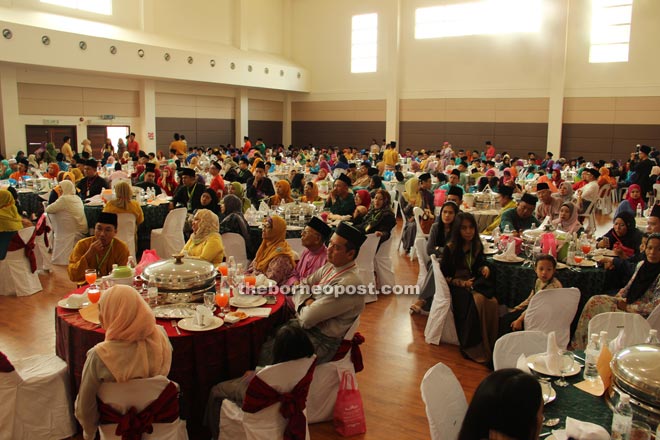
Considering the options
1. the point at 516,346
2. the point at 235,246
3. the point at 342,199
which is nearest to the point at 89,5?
the point at 342,199

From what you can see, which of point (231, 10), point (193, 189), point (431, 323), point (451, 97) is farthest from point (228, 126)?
point (431, 323)

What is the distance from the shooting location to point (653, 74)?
58.1ft

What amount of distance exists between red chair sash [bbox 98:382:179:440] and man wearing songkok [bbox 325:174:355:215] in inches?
203

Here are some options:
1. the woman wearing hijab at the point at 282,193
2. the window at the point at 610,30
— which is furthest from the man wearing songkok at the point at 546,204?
the window at the point at 610,30

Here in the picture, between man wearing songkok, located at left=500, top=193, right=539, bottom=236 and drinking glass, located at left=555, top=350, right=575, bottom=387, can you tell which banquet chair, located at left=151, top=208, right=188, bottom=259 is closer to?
man wearing songkok, located at left=500, top=193, right=539, bottom=236

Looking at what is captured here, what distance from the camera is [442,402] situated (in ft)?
8.57

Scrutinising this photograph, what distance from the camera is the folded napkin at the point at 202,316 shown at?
3590 mm

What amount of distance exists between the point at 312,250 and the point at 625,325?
2414 mm

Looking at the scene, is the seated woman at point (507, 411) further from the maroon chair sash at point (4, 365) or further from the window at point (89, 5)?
the window at point (89, 5)

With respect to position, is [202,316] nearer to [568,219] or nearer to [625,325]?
[625,325]

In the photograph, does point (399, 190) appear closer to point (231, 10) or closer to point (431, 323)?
point (431, 323)

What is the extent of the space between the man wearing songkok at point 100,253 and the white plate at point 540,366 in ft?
11.2

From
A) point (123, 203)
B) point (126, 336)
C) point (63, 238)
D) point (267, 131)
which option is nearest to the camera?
point (126, 336)

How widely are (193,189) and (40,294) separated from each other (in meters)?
2.64
